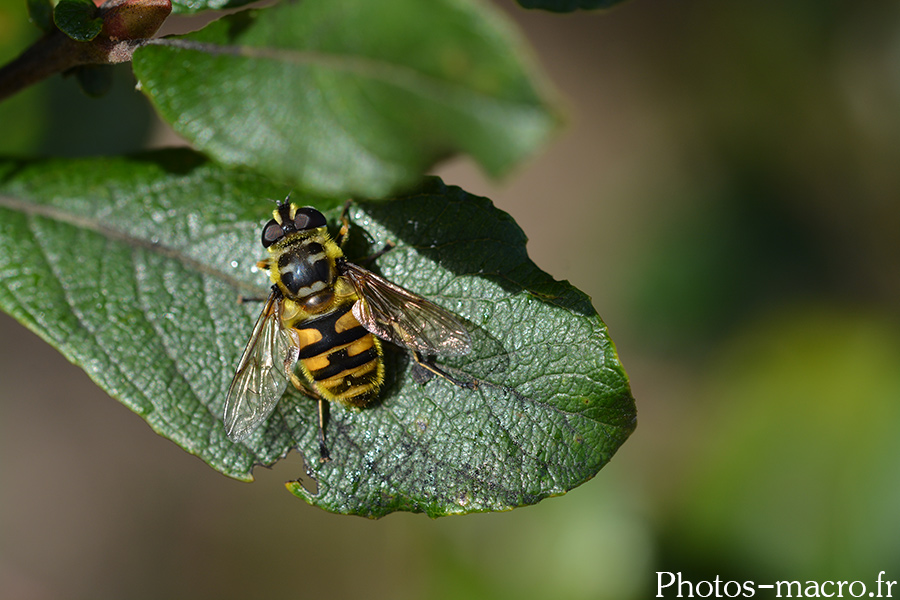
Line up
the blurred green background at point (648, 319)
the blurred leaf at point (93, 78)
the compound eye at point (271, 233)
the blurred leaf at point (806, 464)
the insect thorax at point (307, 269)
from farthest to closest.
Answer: the blurred green background at point (648, 319)
the blurred leaf at point (806, 464)
the insect thorax at point (307, 269)
the compound eye at point (271, 233)
the blurred leaf at point (93, 78)

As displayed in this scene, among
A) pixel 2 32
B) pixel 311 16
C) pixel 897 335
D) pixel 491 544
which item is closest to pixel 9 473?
pixel 491 544

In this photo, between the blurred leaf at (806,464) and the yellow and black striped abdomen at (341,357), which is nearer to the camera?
the yellow and black striped abdomen at (341,357)

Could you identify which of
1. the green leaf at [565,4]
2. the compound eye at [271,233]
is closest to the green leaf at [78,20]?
the compound eye at [271,233]

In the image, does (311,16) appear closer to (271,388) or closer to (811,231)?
(271,388)

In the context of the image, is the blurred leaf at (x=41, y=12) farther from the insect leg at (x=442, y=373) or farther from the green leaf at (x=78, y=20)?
the insect leg at (x=442, y=373)

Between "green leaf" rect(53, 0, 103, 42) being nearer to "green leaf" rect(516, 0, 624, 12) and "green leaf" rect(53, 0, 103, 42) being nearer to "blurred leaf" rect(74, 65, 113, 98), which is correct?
"blurred leaf" rect(74, 65, 113, 98)

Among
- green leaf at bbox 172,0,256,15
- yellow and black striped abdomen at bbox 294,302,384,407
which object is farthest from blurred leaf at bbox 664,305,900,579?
green leaf at bbox 172,0,256,15
